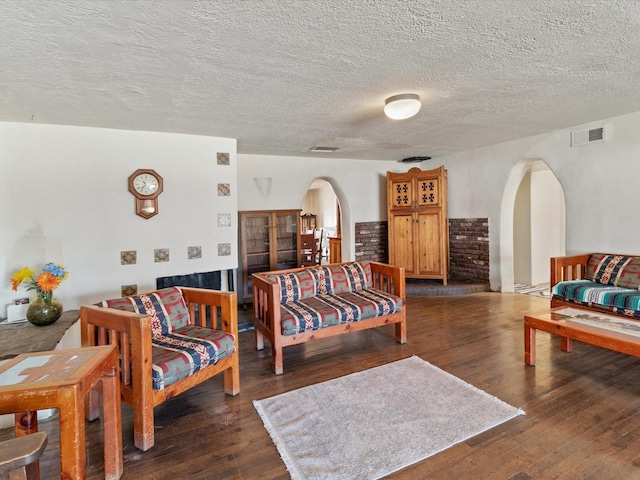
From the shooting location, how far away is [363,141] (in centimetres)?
450

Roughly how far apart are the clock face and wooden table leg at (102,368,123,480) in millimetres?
2498

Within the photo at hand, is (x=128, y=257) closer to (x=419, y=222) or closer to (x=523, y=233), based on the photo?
(x=419, y=222)

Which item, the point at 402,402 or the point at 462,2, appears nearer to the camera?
the point at 462,2

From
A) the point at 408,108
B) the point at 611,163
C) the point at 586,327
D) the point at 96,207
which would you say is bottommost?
the point at 586,327

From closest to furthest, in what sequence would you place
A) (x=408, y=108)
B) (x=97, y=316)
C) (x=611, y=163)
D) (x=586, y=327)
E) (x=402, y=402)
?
(x=97, y=316) → (x=402, y=402) → (x=586, y=327) → (x=408, y=108) → (x=611, y=163)

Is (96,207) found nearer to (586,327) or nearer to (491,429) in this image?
(491,429)

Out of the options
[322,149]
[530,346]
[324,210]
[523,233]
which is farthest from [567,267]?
[324,210]

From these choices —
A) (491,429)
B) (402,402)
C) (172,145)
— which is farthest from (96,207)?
(491,429)

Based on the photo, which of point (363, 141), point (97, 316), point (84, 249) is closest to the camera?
point (97, 316)

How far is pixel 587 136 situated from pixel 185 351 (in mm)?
4779

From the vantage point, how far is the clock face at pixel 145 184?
3650 mm

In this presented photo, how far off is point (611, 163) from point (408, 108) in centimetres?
274

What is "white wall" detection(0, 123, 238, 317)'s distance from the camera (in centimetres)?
319

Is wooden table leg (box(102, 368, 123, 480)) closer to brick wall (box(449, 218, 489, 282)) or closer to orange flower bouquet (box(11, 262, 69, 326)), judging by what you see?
orange flower bouquet (box(11, 262, 69, 326))
